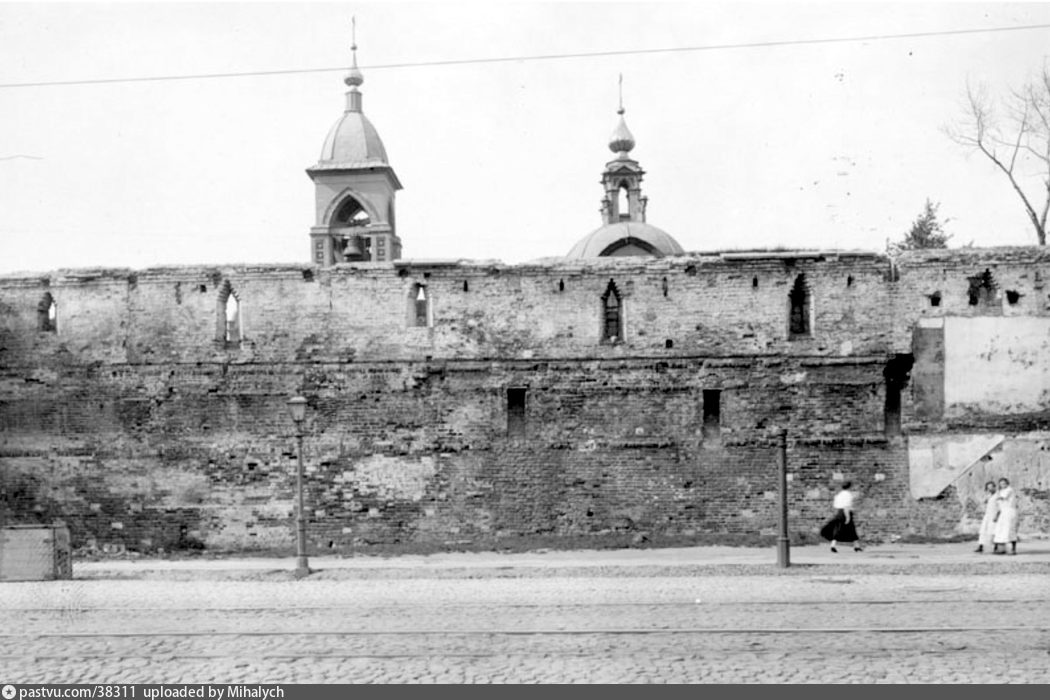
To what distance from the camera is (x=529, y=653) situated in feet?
28.0

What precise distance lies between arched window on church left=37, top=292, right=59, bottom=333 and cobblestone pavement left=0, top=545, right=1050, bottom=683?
587 cm

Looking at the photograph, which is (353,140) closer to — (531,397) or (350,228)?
(350,228)

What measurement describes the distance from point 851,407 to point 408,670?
34.6ft

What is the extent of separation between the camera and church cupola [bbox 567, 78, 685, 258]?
35.4m

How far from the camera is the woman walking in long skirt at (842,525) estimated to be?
14711 millimetres

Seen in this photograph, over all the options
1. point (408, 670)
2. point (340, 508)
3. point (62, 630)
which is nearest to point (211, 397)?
point (340, 508)

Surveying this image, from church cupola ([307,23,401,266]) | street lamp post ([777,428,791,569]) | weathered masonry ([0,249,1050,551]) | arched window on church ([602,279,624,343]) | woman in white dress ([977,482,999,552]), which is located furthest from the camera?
church cupola ([307,23,401,266])

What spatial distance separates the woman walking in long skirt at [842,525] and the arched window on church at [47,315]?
13.0 m

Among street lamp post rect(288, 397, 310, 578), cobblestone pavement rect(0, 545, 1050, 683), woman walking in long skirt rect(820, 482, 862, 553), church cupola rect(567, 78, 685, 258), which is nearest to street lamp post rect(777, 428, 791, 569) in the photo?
cobblestone pavement rect(0, 545, 1050, 683)

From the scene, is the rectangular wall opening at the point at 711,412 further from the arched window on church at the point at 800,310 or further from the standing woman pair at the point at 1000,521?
the standing woman pair at the point at 1000,521

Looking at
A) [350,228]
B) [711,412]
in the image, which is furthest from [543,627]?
[350,228]

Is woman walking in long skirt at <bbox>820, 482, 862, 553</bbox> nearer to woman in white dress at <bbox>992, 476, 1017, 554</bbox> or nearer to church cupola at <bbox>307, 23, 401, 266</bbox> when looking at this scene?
woman in white dress at <bbox>992, 476, 1017, 554</bbox>

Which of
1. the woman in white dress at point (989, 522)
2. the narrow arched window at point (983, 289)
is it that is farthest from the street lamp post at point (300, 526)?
the narrow arched window at point (983, 289)

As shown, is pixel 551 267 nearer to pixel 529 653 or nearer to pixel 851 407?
pixel 851 407
